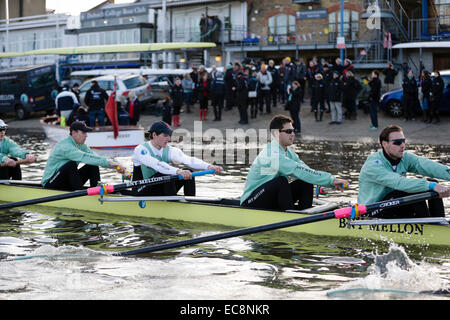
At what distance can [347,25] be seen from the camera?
36000 millimetres

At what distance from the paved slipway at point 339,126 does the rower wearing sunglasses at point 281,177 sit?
13225mm

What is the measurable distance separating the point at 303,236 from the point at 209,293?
8.72 ft

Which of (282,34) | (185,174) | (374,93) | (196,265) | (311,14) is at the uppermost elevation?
(311,14)

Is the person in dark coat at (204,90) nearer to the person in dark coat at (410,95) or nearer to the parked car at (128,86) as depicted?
the parked car at (128,86)

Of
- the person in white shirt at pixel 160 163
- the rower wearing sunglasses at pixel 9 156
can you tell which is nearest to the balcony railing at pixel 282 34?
the rower wearing sunglasses at pixel 9 156

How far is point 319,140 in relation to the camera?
2342 cm

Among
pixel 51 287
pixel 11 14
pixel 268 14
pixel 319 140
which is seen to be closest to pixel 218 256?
pixel 51 287

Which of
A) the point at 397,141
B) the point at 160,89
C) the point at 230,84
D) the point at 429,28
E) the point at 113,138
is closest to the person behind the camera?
the point at 397,141

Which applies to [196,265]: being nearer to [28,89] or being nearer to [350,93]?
[350,93]

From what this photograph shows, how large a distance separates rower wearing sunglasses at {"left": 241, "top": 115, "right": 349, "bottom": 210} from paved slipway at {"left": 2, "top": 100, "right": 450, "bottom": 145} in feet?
43.4

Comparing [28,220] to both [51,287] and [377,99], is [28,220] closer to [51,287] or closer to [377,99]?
[51,287]

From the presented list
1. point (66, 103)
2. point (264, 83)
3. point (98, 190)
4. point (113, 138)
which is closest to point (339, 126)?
point (264, 83)

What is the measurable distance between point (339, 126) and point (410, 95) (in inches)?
111

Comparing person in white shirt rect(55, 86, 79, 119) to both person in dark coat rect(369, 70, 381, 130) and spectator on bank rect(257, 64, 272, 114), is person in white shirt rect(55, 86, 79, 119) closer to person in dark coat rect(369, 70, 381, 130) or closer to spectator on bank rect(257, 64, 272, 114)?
Result: spectator on bank rect(257, 64, 272, 114)
